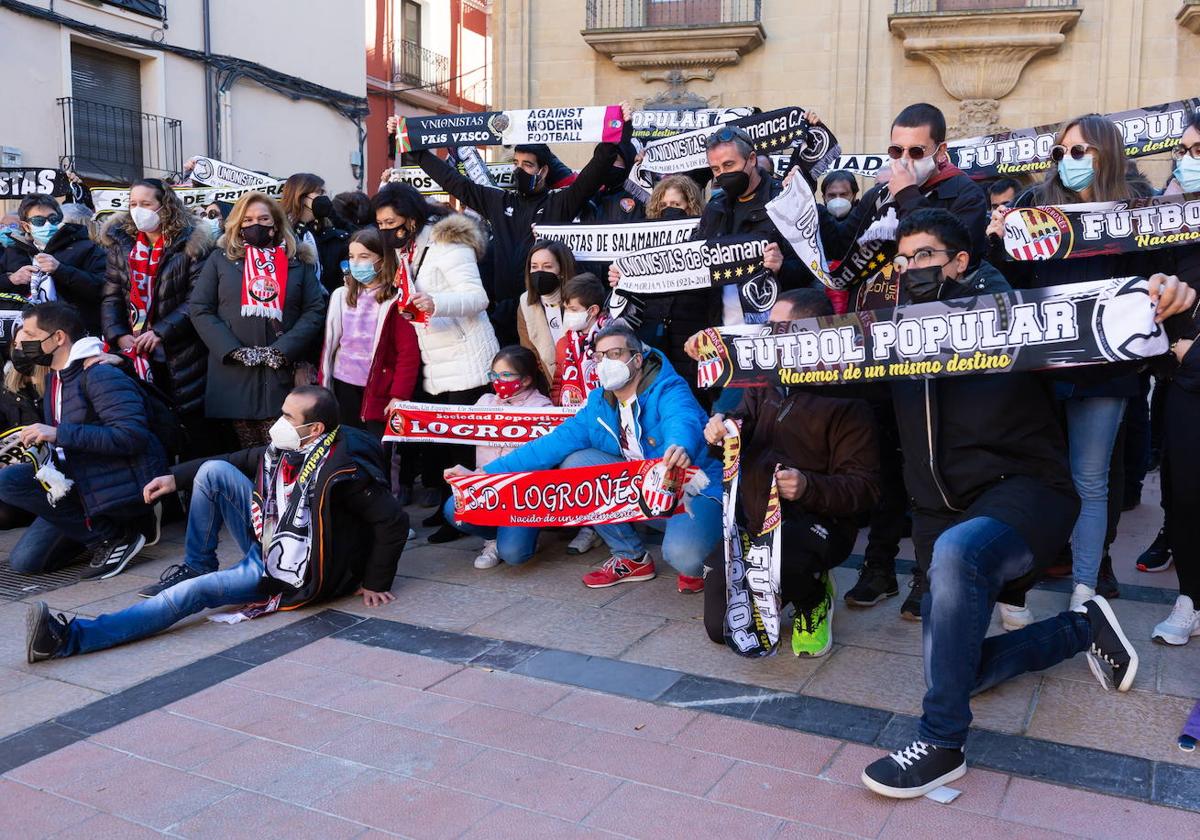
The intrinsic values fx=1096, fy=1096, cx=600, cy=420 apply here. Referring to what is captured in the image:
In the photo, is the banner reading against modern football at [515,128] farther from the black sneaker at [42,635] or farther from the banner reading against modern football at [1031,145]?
the black sneaker at [42,635]

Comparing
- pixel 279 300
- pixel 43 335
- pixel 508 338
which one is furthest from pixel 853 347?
pixel 43 335

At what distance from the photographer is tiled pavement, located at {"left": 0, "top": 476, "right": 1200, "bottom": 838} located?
10.2ft

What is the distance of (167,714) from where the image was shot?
3.90 metres

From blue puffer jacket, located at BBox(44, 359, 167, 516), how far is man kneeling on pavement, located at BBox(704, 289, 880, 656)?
10.6 feet

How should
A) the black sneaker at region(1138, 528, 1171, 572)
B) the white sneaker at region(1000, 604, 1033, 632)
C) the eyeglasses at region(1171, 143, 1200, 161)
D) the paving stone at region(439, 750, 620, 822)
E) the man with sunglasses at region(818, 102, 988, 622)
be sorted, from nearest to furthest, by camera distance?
the paving stone at region(439, 750, 620, 822)
the eyeglasses at region(1171, 143, 1200, 161)
the white sneaker at region(1000, 604, 1033, 632)
the man with sunglasses at region(818, 102, 988, 622)
the black sneaker at region(1138, 528, 1171, 572)

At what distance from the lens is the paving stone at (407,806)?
121 inches

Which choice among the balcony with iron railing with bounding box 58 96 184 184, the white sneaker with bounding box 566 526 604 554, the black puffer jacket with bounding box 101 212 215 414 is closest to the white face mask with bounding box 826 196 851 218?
the white sneaker with bounding box 566 526 604 554

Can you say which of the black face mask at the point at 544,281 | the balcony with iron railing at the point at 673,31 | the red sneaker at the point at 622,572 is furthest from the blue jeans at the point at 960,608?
the balcony with iron railing at the point at 673,31

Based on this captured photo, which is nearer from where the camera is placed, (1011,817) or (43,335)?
(1011,817)

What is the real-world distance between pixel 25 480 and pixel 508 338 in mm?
2791

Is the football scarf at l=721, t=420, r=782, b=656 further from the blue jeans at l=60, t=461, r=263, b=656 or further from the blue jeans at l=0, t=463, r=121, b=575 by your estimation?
the blue jeans at l=0, t=463, r=121, b=575

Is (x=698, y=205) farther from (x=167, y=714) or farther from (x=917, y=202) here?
(x=167, y=714)

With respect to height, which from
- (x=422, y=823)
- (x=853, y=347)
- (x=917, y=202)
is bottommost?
(x=422, y=823)

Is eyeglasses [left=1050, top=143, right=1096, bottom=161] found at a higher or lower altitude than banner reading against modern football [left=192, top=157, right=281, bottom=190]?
lower
